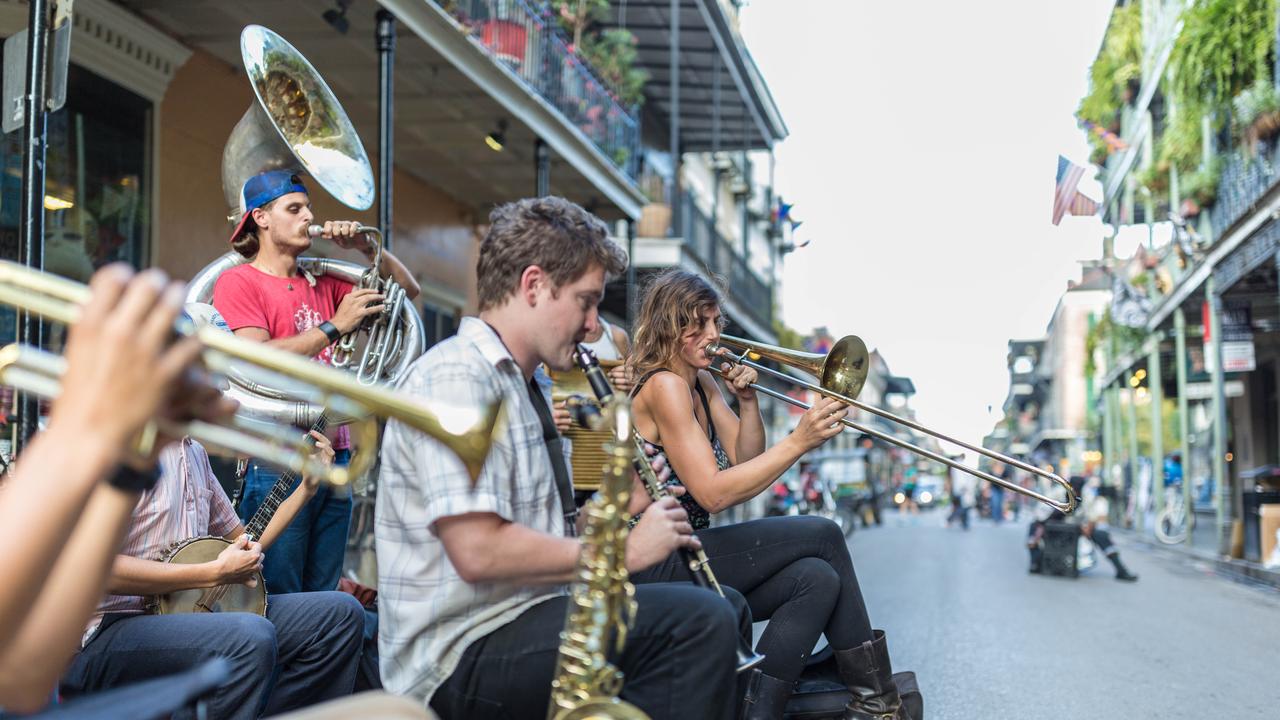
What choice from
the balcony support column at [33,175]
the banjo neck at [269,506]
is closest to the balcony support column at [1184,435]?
the banjo neck at [269,506]

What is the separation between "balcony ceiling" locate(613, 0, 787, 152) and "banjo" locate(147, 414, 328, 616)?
1434cm

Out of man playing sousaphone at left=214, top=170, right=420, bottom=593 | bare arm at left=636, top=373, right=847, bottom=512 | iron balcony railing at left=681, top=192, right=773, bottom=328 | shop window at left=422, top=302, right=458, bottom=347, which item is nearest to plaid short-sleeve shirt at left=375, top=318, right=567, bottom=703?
bare arm at left=636, top=373, right=847, bottom=512

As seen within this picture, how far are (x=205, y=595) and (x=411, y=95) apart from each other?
24.5 ft

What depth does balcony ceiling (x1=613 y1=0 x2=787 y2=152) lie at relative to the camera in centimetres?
1858

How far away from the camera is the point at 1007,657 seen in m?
7.39

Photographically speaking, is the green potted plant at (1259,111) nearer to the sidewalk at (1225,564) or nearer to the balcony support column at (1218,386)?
the balcony support column at (1218,386)

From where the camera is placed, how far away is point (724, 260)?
22.1m

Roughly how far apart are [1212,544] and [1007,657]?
15487mm

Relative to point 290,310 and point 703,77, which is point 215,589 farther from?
point 703,77

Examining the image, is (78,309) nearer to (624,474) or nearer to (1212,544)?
(624,474)

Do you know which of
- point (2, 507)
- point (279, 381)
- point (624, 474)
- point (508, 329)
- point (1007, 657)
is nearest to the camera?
point (2, 507)

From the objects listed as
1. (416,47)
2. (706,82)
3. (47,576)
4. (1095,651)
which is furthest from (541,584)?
(706,82)

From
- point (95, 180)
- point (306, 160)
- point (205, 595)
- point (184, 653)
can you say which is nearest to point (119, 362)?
point (184, 653)

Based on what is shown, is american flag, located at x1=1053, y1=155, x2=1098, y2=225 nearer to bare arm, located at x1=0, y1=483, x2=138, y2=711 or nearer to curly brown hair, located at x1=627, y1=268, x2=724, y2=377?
curly brown hair, located at x1=627, y1=268, x2=724, y2=377
